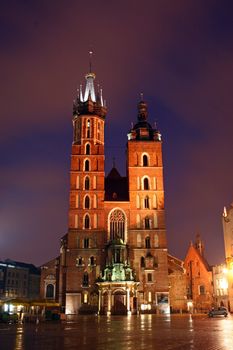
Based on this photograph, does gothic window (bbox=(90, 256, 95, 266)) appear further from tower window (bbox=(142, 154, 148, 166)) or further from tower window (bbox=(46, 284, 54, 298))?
tower window (bbox=(142, 154, 148, 166))

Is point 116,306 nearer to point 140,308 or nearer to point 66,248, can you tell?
point 140,308

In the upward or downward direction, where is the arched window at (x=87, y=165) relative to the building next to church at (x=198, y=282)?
upward

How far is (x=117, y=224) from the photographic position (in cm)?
6619

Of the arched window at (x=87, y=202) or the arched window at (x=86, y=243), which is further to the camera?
the arched window at (x=87, y=202)

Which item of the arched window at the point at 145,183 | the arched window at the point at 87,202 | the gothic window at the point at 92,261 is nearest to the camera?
the gothic window at the point at 92,261

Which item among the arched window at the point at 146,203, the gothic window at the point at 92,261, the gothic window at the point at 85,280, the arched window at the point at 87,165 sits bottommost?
the gothic window at the point at 85,280

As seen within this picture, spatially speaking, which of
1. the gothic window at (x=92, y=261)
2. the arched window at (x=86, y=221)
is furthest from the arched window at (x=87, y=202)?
the gothic window at (x=92, y=261)

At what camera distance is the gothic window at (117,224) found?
65.8m

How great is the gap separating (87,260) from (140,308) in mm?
11355

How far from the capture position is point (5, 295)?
9331 centimetres

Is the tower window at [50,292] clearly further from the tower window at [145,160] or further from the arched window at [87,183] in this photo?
the tower window at [145,160]

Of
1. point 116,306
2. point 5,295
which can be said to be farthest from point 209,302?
point 5,295

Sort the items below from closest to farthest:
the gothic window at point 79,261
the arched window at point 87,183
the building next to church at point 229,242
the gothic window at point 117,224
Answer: the building next to church at point 229,242 → the gothic window at point 79,261 → the gothic window at point 117,224 → the arched window at point 87,183

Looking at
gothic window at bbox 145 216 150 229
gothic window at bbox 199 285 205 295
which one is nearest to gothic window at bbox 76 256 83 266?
gothic window at bbox 145 216 150 229
